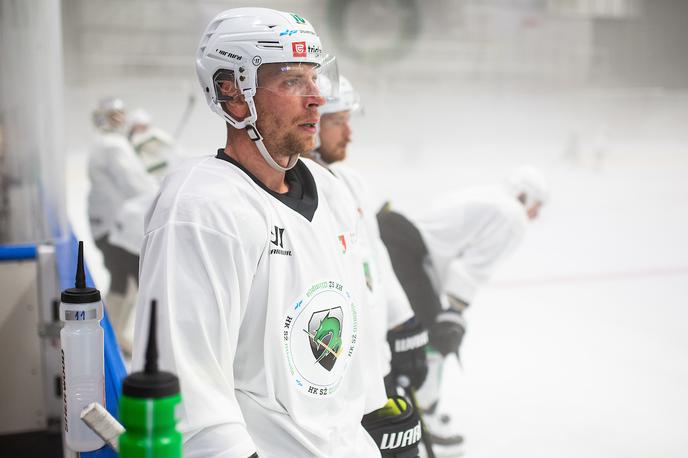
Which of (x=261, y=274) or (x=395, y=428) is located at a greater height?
(x=261, y=274)

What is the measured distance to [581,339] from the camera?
169 inches

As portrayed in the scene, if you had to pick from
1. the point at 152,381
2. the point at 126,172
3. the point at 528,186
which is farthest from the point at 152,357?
the point at 126,172

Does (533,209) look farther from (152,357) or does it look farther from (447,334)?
(152,357)

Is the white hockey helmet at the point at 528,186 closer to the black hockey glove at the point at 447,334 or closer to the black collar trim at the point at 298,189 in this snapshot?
the black hockey glove at the point at 447,334

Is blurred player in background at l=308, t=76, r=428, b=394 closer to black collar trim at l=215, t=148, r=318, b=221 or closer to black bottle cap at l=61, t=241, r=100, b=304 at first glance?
black collar trim at l=215, t=148, r=318, b=221

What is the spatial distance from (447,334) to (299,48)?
1809mm

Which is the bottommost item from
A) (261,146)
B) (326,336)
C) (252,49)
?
(326,336)

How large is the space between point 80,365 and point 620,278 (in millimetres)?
5428

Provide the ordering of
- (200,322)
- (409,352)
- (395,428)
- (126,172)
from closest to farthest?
(200,322) → (395,428) → (409,352) → (126,172)

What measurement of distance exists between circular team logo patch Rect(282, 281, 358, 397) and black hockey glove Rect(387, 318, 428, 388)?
0.70 metres

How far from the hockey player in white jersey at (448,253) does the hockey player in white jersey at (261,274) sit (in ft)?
5.25

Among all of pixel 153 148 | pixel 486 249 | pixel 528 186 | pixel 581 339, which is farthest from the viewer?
pixel 153 148

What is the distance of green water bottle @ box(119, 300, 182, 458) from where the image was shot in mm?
723

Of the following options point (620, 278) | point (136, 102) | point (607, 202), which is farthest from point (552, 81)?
point (620, 278)
